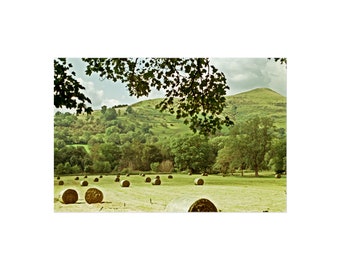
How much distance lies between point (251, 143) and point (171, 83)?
1145 millimetres

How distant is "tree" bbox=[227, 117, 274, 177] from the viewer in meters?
5.99

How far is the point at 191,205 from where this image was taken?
5773mm

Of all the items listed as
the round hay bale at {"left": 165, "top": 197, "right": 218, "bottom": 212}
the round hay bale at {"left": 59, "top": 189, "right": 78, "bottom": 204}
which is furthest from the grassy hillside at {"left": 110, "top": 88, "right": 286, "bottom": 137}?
the round hay bale at {"left": 59, "top": 189, "right": 78, "bottom": 204}

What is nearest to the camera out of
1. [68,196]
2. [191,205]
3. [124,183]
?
[191,205]

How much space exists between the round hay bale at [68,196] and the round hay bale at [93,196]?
126mm

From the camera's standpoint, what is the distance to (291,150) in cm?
586

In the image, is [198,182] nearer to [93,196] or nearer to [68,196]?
[93,196]

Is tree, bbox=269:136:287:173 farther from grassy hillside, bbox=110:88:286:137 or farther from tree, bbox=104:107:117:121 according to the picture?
tree, bbox=104:107:117:121

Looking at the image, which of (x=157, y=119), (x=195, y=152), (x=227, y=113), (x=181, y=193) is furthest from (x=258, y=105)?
(x=181, y=193)

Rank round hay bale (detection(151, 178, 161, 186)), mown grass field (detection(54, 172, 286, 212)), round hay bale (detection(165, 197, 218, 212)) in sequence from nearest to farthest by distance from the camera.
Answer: round hay bale (detection(165, 197, 218, 212)), mown grass field (detection(54, 172, 286, 212)), round hay bale (detection(151, 178, 161, 186))

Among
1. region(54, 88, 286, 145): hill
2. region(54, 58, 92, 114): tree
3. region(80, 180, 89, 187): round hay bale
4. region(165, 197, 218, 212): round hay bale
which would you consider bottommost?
region(165, 197, 218, 212): round hay bale

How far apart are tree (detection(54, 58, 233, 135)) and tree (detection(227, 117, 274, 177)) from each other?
0.18m

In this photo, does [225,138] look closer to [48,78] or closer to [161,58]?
[161,58]

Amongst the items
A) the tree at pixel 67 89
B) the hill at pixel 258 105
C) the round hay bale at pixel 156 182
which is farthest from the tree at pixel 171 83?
the round hay bale at pixel 156 182
